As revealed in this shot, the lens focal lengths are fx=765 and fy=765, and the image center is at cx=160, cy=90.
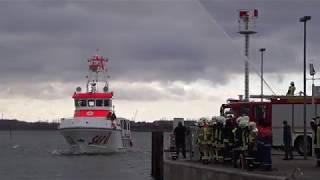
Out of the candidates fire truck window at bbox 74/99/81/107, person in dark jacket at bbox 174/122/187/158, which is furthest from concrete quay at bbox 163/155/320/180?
fire truck window at bbox 74/99/81/107

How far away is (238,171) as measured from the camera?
22625 mm

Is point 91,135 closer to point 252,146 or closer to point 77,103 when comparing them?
point 77,103

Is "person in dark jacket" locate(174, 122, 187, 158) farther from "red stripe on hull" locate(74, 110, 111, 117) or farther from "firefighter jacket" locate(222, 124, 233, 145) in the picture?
"red stripe on hull" locate(74, 110, 111, 117)

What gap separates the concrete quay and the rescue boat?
37.1 metres

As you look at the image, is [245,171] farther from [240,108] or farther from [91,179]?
[91,179]

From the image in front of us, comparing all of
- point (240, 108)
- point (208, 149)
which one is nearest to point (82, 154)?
point (240, 108)

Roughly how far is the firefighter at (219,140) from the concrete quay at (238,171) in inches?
16.9

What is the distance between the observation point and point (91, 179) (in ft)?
158

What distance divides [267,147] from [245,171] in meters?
0.99

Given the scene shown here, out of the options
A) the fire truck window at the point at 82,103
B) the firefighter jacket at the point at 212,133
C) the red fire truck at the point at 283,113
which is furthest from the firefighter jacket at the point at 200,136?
the fire truck window at the point at 82,103

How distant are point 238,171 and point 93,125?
150ft

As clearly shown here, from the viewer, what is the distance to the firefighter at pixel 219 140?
Result: 86.4 feet

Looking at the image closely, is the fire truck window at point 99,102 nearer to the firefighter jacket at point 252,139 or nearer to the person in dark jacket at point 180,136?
the person in dark jacket at point 180,136

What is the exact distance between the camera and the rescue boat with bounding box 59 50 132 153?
67938 mm
